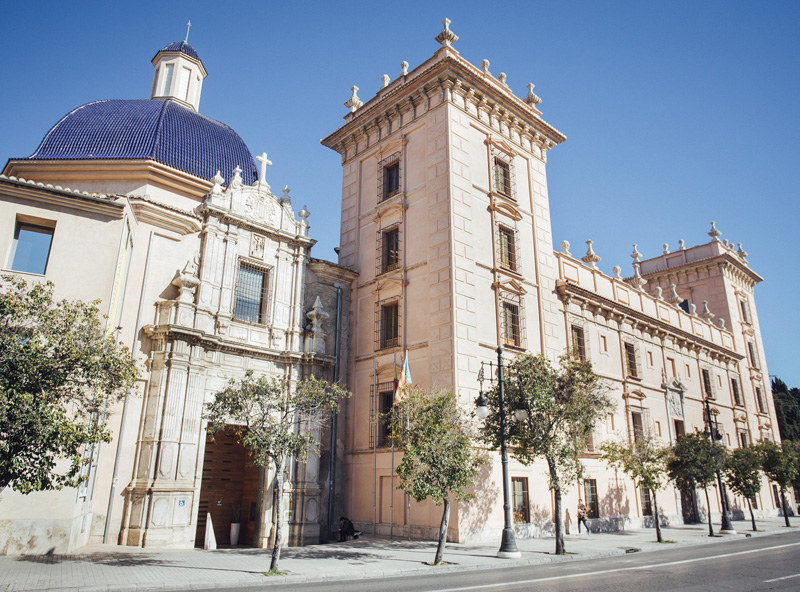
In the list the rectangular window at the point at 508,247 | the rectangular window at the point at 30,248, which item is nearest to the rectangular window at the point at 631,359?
the rectangular window at the point at 508,247

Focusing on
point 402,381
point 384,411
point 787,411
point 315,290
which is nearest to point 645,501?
point 384,411

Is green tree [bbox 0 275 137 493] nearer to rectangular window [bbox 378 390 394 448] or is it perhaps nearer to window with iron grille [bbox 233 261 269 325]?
window with iron grille [bbox 233 261 269 325]

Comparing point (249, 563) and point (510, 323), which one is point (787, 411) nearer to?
point (510, 323)

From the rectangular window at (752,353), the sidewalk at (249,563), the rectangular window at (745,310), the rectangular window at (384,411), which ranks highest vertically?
the rectangular window at (745,310)

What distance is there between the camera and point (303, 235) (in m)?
21.8

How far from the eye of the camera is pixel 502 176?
79.2 ft

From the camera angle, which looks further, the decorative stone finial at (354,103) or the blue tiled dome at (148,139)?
the decorative stone finial at (354,103)

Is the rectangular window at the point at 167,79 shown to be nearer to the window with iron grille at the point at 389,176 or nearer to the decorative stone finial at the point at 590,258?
the window with iron grille at the point at 389,176

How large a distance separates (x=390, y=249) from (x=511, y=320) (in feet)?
18.6

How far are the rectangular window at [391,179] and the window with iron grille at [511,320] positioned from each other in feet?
21.5

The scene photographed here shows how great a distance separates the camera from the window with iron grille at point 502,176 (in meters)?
23.6

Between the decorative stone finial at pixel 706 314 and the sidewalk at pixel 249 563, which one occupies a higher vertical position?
the decorative stone finial at pixel 706 314

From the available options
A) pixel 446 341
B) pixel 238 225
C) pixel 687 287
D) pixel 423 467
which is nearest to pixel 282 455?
pixel 423 467

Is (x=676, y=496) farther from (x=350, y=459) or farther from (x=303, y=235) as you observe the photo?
(x=303, y=235)
